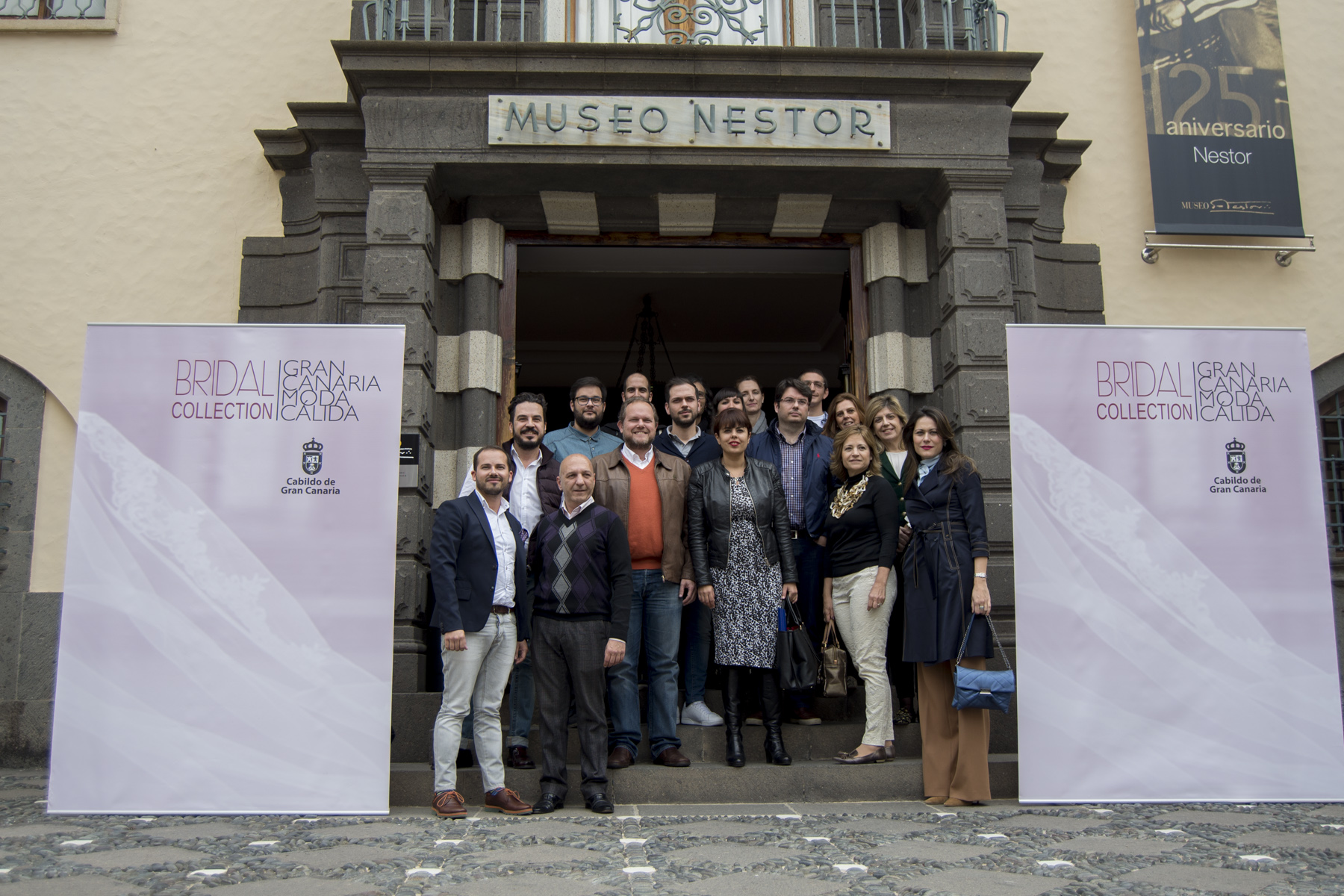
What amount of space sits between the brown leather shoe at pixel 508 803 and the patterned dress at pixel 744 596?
3.97 feet

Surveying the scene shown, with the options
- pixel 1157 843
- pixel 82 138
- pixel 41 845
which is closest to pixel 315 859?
pixel 41 845

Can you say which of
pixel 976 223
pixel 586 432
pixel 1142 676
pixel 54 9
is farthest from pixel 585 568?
pixel 54 9

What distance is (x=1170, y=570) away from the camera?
530 centimetres

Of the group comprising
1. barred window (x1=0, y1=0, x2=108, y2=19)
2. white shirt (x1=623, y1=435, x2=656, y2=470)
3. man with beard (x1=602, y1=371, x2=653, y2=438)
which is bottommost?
white shirt (x1=623, y1=435, x2=656, y2=470)

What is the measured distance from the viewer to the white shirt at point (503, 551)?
513 cm

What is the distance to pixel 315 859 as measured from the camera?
401 cm

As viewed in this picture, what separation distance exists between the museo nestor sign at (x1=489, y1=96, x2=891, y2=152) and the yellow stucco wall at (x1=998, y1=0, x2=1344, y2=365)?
197 cm

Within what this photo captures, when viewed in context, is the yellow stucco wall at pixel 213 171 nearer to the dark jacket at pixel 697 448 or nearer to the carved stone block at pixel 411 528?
the carved stone block at pixel 411 528

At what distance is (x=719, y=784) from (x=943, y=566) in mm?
1550

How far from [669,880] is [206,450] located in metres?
3.10

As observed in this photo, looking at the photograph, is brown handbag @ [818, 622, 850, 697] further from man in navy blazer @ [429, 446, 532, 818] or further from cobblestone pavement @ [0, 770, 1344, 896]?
man in navy blazer @ [429, 446, 532, 818]

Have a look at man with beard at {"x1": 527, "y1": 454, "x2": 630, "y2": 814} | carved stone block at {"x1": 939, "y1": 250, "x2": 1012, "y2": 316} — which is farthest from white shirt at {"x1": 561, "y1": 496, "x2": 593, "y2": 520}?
carved stone block at {"x1": 939, "y1": 250, "x2": 1012, "y2": 316}

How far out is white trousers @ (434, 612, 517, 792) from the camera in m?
4.99

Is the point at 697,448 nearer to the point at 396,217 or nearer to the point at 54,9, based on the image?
the point at 396,217
